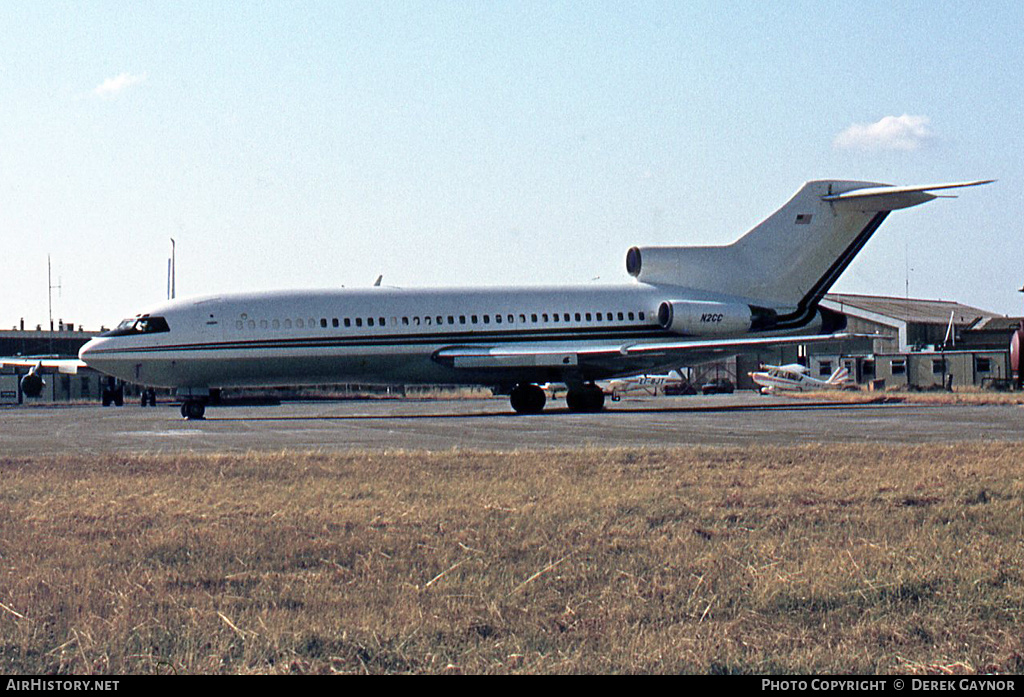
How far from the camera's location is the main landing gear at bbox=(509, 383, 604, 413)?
118ft

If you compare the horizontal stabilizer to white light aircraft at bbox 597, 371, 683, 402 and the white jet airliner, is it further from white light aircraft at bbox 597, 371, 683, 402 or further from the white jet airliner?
white light aircraft at bbox 597, 371, 683, 402

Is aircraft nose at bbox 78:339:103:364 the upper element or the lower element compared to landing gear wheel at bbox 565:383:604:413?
upper

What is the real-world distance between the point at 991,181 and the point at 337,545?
3040 centimetres

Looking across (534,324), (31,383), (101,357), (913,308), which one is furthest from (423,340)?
(913,308)

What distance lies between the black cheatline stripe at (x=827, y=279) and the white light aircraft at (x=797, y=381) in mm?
20178

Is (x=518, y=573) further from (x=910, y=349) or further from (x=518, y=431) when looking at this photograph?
(x=910, y=349)

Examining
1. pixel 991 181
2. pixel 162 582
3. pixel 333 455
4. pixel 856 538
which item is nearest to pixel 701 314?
pixel 991 181

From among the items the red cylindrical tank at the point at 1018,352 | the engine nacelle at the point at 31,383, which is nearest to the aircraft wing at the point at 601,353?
the red cylindrical tank at the point at 1018,352

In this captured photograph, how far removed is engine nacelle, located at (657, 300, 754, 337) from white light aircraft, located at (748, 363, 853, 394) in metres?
22.5

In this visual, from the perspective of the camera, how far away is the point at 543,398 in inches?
1427

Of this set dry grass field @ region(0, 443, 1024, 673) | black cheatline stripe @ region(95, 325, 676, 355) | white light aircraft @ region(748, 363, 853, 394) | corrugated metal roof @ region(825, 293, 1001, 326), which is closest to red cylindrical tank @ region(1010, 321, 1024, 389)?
black cheatline stripe @ region(95, 325, 676, 355)

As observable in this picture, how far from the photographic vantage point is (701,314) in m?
36.7

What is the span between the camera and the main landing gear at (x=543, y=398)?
3600cm

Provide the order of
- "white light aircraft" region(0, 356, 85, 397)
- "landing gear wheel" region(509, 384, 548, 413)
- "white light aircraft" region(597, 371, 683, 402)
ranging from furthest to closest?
"white light aircraft" region(597, 371, 683, 402)
"white light aircraft" region(0, 356, 85, 397)
"landing gear wheel" region(509, 384, 548, 413)
